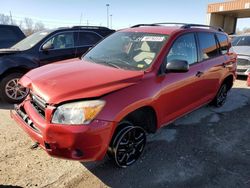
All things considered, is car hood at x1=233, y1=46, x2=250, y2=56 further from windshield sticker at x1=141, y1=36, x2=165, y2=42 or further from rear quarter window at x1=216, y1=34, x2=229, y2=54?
windshield sticker at x1=141, y1=36, x2=165, y2=42

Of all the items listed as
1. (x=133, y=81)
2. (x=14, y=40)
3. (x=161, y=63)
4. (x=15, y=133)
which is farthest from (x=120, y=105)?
(x=14, y=40)

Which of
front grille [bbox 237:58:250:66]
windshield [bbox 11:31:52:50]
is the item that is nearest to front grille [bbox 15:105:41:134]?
windshield [bbox 11:31:52:50]

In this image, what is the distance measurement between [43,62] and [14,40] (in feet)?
11.9

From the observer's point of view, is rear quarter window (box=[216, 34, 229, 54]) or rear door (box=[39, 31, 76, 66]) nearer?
rear quarter window (box=[216, 34, 229, 54])

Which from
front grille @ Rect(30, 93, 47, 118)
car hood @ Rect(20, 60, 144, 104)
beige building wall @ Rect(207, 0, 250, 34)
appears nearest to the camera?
car hood @ Rect(20, 60, 144, 104)

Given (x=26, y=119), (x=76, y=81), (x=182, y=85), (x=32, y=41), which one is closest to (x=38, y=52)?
(x=32, y=41)

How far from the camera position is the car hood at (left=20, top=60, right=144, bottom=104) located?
282 centimetres

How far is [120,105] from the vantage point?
2.88 m

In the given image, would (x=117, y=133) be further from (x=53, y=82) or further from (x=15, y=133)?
(x=15, y=133)

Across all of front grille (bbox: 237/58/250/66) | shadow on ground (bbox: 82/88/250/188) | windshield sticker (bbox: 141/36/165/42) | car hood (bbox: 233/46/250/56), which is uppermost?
windshield sticker (bbox: 141/36/165/42)

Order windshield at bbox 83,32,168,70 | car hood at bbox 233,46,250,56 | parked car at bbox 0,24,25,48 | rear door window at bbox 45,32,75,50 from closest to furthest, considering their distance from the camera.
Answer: windshield at bbox 83,32,168,70, rear door window at bbox 45,32,75,50, parked car at bbox 0,24,25,48, car hood at bbox 233,46,250,56

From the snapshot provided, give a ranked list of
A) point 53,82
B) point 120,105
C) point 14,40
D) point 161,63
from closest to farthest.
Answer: point 120,105 → point 53,82 → point 161,63 → point 14,40

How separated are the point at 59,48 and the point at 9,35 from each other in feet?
11.8

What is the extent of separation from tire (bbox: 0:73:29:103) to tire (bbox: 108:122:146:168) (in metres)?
3.32
